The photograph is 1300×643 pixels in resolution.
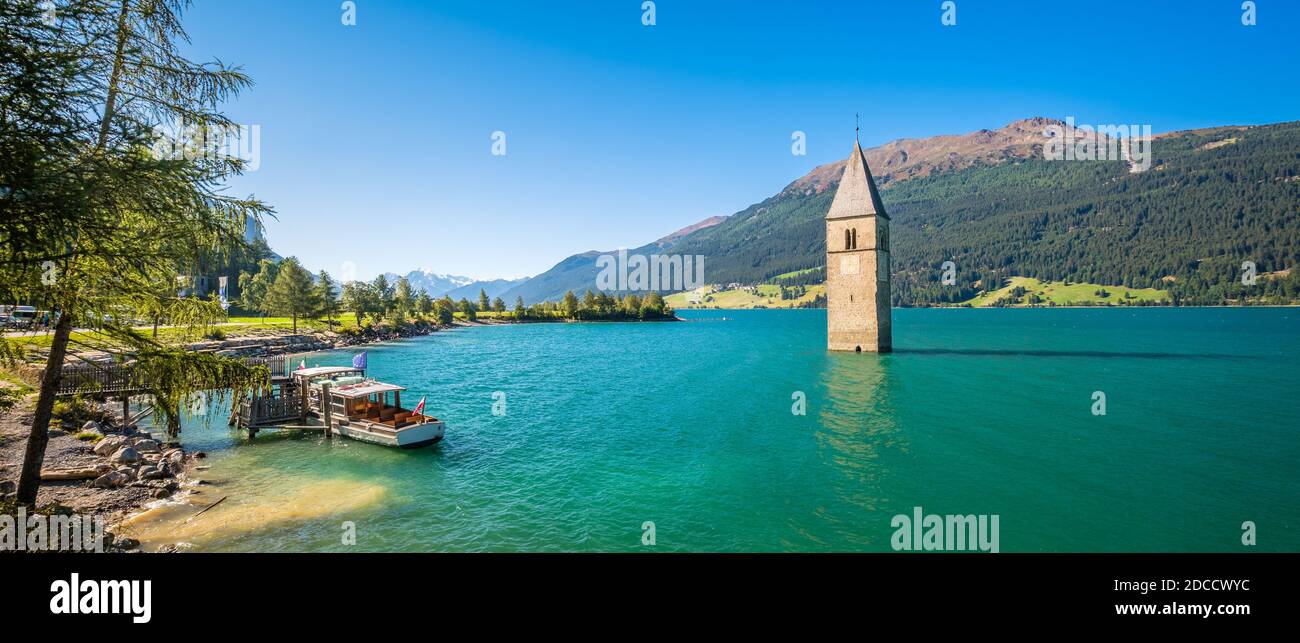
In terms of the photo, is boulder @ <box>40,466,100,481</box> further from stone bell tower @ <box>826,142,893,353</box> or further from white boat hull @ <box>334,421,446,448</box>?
stone bell tower @ <box>826,142,893,353</box>

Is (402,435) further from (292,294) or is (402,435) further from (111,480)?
(292,294)

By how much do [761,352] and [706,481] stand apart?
58706mm

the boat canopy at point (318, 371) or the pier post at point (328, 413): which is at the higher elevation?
the boat canopy at point (318, 371)

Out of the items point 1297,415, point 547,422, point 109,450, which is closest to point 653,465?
point 547,422

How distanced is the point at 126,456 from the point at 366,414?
948 cm

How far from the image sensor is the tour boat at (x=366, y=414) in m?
27.4

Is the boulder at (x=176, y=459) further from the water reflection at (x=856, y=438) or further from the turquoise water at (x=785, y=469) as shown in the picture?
the water reflection at (x=856, y=438)

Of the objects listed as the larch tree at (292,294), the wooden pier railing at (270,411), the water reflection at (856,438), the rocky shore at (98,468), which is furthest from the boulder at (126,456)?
the larch tree at (292,294)

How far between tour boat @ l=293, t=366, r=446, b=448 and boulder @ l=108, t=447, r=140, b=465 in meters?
→ 8.36

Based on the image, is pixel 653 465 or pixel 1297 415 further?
pixel 1297 415

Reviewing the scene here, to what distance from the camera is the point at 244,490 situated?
2136cm

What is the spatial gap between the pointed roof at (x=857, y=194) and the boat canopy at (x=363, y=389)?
5207cm
